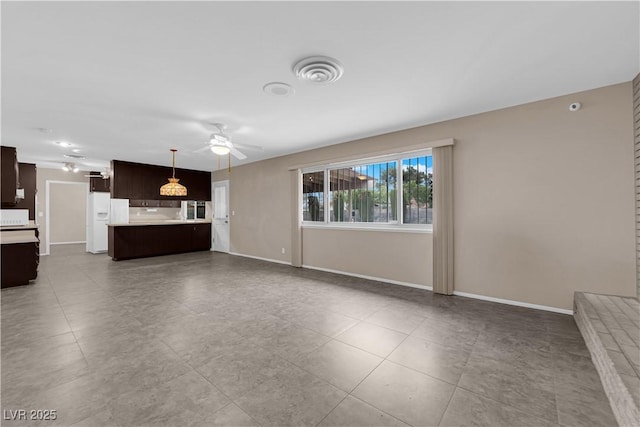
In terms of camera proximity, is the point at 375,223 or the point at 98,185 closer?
the point at 375,223

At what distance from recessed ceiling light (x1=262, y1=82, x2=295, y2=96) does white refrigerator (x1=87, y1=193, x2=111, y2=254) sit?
7571 millimetres

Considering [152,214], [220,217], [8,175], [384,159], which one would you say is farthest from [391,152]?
[152,214]

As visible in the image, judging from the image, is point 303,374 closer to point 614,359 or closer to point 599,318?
point 614,359

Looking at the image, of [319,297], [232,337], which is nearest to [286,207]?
[319,297]

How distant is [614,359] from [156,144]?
6665mm

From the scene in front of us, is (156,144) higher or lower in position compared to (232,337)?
higher

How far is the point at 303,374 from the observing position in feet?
6.54

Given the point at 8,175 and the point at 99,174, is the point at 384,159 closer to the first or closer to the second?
the point at 8,175

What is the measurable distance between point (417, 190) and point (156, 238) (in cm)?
703

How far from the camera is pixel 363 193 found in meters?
5.00

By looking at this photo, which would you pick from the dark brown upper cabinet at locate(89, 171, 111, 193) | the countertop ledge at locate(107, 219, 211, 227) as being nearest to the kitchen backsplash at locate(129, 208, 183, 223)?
the dark brown upper cabinet at locate(89, 171, 111, 193)

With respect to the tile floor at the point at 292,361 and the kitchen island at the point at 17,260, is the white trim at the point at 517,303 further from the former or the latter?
the kitchen island at the point at 17,260

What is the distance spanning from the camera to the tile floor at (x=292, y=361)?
5.30 ft

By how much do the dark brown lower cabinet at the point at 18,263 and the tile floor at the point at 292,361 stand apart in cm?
62
